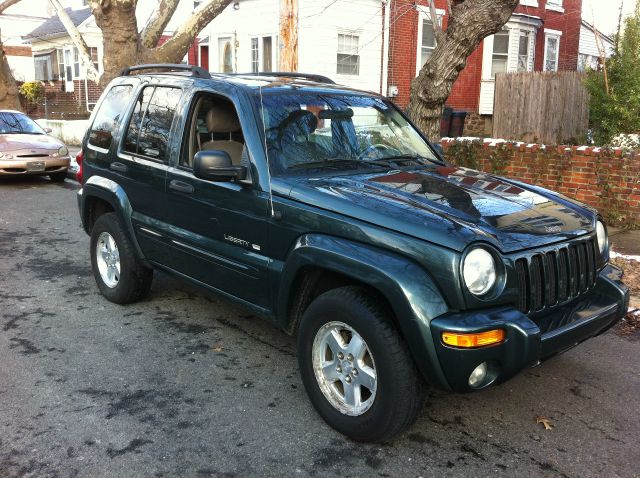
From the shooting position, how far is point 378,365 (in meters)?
3.12

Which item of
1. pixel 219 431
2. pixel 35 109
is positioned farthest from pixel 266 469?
pixel 35 109

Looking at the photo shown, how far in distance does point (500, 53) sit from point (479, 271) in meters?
19.6

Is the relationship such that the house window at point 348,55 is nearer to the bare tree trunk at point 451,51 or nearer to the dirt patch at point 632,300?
the bare tree trunk at point 451,51

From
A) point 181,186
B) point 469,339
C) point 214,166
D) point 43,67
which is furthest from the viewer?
point 43,67

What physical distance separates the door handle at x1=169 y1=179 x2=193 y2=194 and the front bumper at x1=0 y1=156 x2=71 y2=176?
8.87 metres

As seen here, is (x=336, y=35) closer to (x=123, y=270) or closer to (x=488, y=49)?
(x=488, y=49)

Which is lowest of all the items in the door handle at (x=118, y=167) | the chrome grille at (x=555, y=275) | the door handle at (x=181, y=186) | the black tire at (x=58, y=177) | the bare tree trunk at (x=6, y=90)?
the black tire at (x=58, y=177)

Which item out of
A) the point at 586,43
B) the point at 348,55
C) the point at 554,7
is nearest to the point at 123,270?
the point at 348,55

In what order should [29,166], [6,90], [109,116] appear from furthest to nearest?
[6,90], [29,166], [109,116]

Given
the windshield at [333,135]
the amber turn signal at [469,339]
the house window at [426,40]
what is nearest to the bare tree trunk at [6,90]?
the house window at [426,40]

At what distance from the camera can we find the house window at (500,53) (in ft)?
68.2

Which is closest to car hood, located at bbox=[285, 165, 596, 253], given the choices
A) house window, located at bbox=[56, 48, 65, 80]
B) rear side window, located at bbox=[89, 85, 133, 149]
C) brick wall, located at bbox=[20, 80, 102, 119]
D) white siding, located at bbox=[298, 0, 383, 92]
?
rear side window, located at bbox=[89, 85, 133, 149]

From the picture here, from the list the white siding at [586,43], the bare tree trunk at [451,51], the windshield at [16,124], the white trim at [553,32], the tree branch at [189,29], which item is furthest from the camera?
the white siding at [586,43]

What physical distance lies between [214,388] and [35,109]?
3002cm
